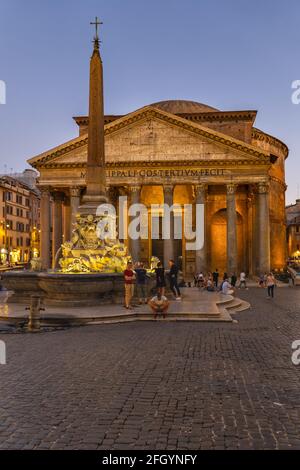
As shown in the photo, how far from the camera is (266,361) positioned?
7621 mm

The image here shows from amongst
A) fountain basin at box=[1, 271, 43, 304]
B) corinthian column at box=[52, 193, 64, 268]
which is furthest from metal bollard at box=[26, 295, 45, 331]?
corinthian column at box=[52, 193, 64, 268]

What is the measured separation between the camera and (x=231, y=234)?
35031mm

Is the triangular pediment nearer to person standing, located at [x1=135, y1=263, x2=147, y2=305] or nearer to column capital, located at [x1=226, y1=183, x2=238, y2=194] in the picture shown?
column capital, located at [x1=226, y1=183, x2=238, y2=194]

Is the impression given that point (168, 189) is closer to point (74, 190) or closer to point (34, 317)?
point (74, 190)

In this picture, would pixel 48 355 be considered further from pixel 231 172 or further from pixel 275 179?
pixel 275 179

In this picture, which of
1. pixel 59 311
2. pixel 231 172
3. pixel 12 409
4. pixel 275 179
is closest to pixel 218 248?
pixel 231 172

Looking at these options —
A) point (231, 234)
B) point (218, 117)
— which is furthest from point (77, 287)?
point (218, 117)

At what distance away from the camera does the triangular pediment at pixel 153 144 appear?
35188 millimetres

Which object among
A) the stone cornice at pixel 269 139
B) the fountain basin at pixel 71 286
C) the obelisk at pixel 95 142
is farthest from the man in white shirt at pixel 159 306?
the stone cornice at pixel 269 139

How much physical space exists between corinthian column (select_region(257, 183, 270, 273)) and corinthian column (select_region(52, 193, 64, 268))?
16020 mm

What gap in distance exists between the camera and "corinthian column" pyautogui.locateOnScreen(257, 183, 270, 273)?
34.8 metres

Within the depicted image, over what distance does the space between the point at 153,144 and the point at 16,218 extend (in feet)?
115

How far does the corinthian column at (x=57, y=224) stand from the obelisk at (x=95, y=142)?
22.2 meters
